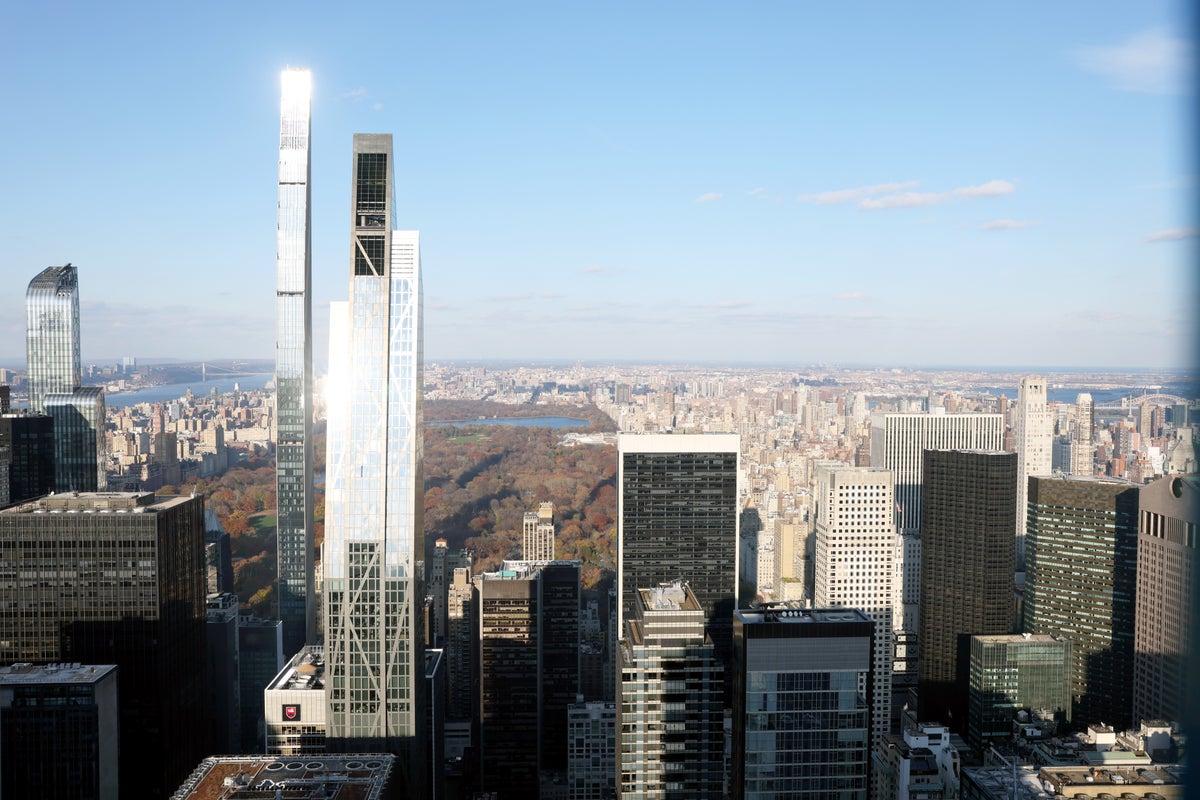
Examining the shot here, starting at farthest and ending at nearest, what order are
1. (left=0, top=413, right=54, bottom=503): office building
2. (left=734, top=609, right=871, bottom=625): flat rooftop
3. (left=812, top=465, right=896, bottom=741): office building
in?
1. (left=812, top=465, right=896, bottom=741): office building
2. (left=0, top=413, right=54, bottom=503): office building
3. (left=734, top=609, right=871, bottom=625): flat rooftop

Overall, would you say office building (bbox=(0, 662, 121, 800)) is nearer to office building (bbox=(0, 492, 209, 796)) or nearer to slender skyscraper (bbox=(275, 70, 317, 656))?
office building (bbox=(0, 492, 209, 796))

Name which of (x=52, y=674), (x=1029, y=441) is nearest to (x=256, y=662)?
(x=52, y=674)

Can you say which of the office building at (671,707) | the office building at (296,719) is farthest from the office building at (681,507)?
the office building at (671,707)

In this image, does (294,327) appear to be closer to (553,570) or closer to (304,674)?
(553,570)

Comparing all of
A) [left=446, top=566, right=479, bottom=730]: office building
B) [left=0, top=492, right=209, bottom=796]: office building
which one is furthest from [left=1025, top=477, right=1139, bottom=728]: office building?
[left=0, top=492, right=209, bottom=796]: office building

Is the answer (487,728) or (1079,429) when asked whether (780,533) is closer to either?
(1079,429)

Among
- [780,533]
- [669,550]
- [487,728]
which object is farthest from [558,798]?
[780,533]
